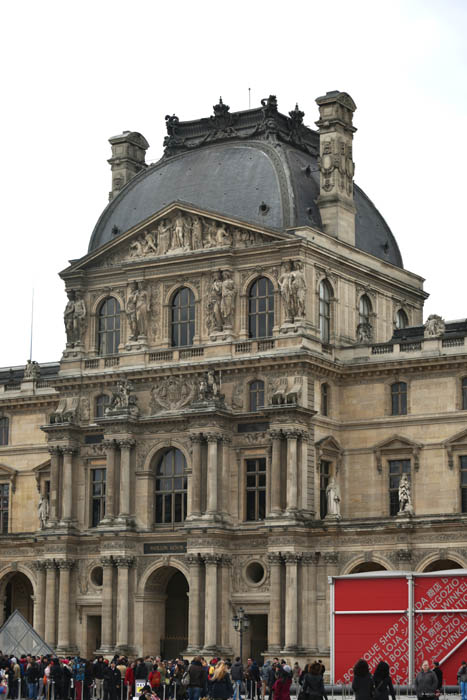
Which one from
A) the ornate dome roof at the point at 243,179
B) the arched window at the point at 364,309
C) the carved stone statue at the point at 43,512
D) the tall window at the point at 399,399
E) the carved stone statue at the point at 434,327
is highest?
the ornate dome roof at the point at 243,179

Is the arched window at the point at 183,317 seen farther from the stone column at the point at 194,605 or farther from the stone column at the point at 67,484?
the stone column at the point at 194,605

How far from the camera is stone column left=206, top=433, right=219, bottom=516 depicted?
222ft

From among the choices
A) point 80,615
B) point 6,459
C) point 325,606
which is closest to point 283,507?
point 325,606

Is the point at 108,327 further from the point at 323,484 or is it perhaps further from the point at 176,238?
the point at 323,484

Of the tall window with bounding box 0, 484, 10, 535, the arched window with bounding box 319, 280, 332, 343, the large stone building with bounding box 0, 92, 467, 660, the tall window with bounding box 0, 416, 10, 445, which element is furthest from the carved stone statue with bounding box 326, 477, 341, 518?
the tall window with bounding box 0, 416, 10, 445

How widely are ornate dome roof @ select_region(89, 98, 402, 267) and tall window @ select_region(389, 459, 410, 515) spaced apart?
12.2m

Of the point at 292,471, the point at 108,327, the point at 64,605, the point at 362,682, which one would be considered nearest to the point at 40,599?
the point at 64,605

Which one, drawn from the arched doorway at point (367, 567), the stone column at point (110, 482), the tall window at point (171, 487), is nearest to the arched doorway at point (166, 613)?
the tall window at point (171, 487)

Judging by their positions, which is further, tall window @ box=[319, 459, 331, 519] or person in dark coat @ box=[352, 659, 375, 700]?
tall window @ box=[319, 459, 331, 519]

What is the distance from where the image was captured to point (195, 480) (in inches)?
2689

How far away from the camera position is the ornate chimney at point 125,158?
80312 millimetres

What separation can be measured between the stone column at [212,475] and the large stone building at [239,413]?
93mm

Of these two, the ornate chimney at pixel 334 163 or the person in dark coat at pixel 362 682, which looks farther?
the ornate chimney at pixel 334 163

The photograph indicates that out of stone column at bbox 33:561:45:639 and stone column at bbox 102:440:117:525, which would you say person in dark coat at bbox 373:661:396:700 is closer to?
stone column at bbox 102:440:117:525
